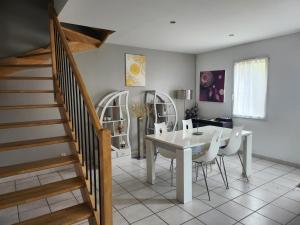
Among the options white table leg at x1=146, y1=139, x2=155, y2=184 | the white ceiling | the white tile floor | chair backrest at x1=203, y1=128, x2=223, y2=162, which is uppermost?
the white ceiling

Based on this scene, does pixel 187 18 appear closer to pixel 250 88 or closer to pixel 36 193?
pixel 250 88

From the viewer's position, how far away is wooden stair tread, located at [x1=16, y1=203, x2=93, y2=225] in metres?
1.75

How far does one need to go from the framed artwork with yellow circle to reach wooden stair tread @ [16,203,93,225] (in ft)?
10.4

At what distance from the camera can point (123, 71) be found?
4.65m

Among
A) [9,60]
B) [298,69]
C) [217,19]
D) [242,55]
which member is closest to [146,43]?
[217,19]

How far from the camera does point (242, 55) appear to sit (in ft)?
15.3

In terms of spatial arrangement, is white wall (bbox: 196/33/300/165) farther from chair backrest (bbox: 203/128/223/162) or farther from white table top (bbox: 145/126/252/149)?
chair backrest (bbox: 203/128/223/162)

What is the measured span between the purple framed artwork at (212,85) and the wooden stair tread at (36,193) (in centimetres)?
412

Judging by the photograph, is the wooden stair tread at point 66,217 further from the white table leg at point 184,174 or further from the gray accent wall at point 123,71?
the gray accent wall at point 123,71

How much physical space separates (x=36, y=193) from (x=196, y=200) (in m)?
1.97

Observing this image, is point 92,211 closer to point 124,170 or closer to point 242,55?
point 124,170

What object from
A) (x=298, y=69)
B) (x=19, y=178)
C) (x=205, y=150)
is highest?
(x=298, y=69)

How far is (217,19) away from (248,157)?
7.39 ft

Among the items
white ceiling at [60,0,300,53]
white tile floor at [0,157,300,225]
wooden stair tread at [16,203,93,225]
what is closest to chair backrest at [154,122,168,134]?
white tile floor at [0,157,300,225]
